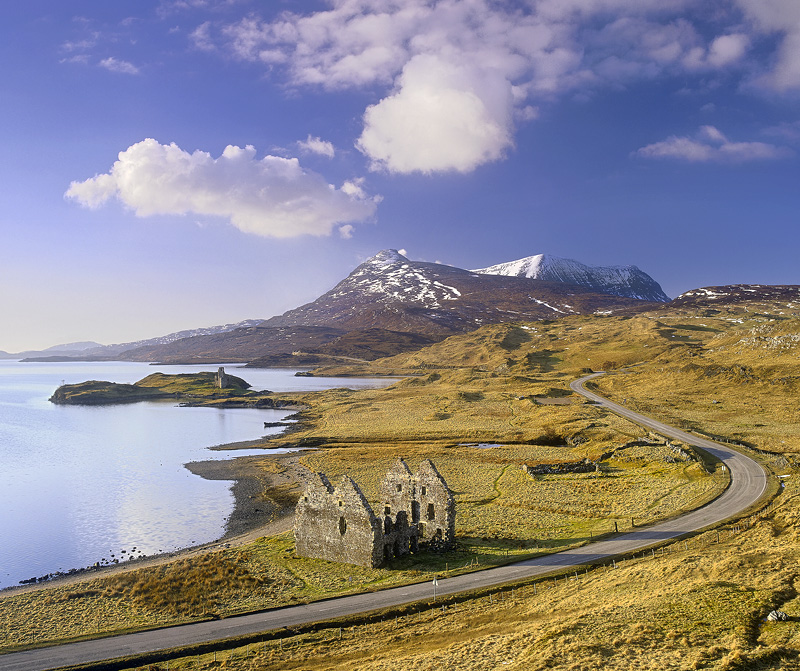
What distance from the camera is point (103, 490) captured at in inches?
2499

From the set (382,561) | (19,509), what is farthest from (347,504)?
(19,509)

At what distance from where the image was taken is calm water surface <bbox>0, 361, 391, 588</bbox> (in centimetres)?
4538

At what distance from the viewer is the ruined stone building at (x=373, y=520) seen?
33219 millimetres

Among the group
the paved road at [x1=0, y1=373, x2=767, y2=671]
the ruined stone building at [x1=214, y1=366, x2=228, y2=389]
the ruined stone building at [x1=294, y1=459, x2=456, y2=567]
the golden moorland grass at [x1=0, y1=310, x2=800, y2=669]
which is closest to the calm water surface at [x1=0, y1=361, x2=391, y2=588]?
the golden moorland grass at [x1=0, y1=310, x2=800, y2=669]

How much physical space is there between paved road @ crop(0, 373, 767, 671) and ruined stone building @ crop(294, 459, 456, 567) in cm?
458

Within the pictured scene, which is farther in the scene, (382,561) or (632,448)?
(632,448)

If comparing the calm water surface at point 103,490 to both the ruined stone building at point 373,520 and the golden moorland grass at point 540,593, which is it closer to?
the golden moorland grass at point 540,593

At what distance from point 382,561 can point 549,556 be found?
10909 millimetres

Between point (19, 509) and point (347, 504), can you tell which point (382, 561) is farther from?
point (19, 509)

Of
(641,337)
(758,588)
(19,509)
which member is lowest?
(19,509)

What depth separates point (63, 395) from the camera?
170375 mm

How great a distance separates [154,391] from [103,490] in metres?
126

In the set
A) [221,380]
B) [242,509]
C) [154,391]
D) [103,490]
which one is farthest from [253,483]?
[154,391]

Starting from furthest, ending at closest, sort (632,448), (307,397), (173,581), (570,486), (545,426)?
(307,397)
(545,426)
(632,448)
(570,486)
(173,581)
